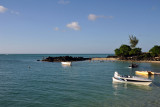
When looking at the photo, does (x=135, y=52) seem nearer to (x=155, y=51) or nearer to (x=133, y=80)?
(x=155, y=51)

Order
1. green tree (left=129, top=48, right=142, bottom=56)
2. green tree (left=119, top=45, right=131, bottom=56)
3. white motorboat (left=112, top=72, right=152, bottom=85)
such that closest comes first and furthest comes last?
white motorboat (left=112, top=72, right=152, bottom=85)
green tree (left=129, top=48, right=142, bottom=56)
green tree (left=119, top=45, right=131, bottom=56)

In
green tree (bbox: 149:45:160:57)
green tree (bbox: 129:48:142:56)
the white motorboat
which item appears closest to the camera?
the white motorboat

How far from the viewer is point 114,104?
66.8ft

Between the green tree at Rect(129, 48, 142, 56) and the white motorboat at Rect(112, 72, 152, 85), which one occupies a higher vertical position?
the green tree at Rect(129, 48, 142, 56)

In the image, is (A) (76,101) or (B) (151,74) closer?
(A) (76,101)

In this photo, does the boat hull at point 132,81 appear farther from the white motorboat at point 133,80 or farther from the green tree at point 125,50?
the green tree at point 125,50

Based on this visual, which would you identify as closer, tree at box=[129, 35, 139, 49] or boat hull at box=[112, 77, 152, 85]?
boat hull at box=[112, 77, 152, 85]

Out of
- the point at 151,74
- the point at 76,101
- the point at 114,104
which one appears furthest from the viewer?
the point at 151,74

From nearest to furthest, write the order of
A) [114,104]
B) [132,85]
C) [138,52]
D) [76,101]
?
1. [114,104]
2. [76,101]
3. [132,85]
4. [138,52]

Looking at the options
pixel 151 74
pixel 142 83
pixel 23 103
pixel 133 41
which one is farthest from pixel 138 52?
pixel 23 103

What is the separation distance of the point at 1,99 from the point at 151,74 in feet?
139

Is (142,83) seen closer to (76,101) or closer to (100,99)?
(100,99)

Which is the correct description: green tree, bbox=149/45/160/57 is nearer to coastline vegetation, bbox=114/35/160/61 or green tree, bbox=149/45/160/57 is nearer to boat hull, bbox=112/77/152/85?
coastline vegetation, bbox=114/35/160/61

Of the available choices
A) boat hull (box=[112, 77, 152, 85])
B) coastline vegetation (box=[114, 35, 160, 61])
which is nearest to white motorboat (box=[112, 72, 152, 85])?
boat hull (box=[112, 77, 152, 85])
